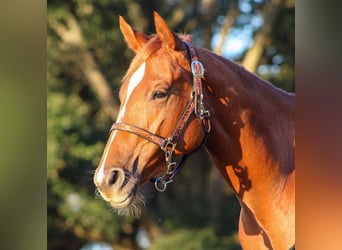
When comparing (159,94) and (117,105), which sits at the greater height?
(159,94)

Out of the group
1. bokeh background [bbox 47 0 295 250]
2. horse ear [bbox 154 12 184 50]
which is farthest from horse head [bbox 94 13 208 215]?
bokeh background [bbox 47 0 295 250]

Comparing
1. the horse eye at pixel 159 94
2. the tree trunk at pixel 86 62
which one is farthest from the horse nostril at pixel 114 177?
the tree trunk at pixel 86 62

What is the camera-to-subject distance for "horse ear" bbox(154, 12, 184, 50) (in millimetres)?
1497

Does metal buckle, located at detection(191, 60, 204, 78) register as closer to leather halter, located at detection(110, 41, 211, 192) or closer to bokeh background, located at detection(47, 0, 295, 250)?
leather halter, located at detection(110, 41, 211, 192)

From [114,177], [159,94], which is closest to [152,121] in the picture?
[159,94]

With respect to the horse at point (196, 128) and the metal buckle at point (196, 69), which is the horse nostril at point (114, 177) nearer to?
the horse at point (196, 128)

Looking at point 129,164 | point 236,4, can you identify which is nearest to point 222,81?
point 129,164

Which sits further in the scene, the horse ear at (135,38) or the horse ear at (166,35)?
the horse ear at (135,38)

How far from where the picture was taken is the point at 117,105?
6.68 feet

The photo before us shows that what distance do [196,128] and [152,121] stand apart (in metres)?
0.16

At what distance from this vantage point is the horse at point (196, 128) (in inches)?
58.9

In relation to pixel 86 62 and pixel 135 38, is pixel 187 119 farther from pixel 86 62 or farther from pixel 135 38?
pixel 86 62

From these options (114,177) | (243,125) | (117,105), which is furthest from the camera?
(117,105)

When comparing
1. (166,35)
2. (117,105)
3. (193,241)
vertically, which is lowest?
(193,241)
